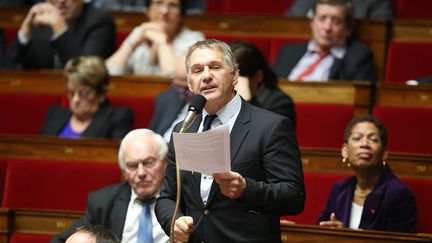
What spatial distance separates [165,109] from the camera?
2.01m

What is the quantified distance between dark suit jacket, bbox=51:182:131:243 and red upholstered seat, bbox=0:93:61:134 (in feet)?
2.12

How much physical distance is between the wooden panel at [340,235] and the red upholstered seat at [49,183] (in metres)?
0.50

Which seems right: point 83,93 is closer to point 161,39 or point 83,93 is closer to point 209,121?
point 161,39

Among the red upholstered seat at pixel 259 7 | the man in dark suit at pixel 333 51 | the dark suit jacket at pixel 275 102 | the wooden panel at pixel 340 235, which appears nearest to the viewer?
the wooden panel at pixel 340 235

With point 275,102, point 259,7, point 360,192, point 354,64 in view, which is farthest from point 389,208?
point 259,7

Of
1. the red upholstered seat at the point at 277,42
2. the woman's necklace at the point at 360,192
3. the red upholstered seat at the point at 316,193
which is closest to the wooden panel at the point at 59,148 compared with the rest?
the red upholstered seat at the point at 316,193

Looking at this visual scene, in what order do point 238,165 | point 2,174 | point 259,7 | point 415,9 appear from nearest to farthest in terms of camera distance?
1. point 238,165
2. point 2,174
3. point 415,9
4. point 259,7

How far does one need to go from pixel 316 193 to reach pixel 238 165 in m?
0.58

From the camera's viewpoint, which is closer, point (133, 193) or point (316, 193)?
point (133, 193)

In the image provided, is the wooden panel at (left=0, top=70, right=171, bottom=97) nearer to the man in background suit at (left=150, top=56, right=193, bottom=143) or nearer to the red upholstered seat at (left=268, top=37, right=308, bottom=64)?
the man in background suit at (left=150, top=56, right=193, bottom=143)

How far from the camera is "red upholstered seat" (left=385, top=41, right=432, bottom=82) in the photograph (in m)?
2.23

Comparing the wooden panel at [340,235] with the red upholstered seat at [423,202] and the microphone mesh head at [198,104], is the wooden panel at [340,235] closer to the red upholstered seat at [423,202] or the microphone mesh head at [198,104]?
the red upholstered seat at [423,202]

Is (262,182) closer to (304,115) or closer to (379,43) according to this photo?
(304,115)

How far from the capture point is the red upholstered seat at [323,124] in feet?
6.61
